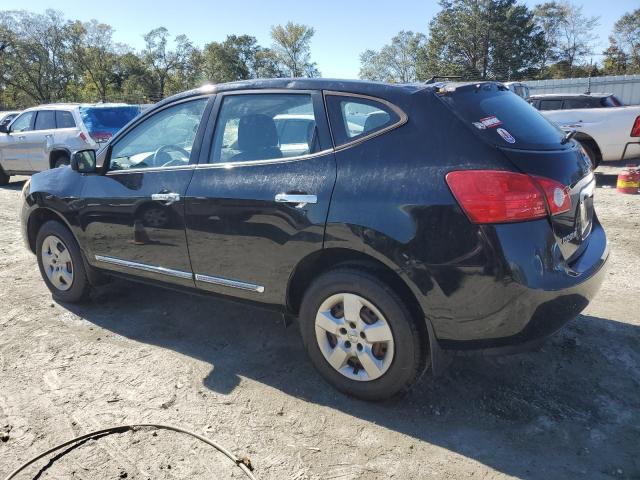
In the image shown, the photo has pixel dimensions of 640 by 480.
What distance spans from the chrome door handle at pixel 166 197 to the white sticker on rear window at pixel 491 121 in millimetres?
2027

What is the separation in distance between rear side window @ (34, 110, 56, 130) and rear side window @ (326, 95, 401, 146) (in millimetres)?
10285

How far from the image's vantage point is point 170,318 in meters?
4.28

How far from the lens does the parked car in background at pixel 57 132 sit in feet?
35.2

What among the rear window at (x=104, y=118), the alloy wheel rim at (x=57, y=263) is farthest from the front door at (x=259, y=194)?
the rear window at (x=104, y=118)

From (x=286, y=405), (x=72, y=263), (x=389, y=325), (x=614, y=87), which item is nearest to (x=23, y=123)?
(x=72, y=263)

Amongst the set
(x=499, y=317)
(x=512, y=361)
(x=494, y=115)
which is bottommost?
(x=512, y=361)

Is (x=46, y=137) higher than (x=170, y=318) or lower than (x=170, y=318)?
higher

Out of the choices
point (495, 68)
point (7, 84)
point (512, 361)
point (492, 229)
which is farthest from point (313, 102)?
point (7, 84)

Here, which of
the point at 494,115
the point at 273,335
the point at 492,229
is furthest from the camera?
the point at 273,335

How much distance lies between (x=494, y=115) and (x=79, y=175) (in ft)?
10.8

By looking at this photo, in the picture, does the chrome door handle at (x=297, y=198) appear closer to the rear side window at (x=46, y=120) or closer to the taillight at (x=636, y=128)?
the taillight at (x=636, y=128)

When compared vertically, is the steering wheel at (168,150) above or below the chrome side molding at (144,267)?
above

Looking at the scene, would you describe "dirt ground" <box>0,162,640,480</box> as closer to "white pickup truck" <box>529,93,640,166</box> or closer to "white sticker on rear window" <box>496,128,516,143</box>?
"white sticker on rear window" <box>496,128,516,143</box>

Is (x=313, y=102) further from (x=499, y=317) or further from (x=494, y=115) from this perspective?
(x=499, y=317)
